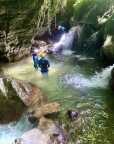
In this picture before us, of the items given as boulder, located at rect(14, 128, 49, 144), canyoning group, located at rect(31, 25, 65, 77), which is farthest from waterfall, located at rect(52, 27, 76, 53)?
boulder, located at rect(14, 128, 49, 144)

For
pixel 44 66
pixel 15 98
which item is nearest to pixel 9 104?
pixel 15 98

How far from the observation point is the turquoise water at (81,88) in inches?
448

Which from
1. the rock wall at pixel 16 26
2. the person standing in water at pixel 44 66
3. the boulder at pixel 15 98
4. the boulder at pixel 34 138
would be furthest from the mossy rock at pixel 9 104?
the rock wall at pixel 16 26

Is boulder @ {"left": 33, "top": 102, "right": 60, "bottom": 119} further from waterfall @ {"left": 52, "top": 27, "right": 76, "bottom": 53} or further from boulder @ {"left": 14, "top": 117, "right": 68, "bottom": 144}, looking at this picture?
waterfall @ {"left": 52, "top": 27, "right": 76, "bottom": 53}

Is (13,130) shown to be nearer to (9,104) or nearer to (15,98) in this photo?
(9,104)

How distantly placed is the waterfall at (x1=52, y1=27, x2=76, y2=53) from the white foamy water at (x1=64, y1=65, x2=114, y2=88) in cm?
626

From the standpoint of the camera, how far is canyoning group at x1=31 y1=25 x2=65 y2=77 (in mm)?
16500

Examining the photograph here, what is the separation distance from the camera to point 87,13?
23.8 metres

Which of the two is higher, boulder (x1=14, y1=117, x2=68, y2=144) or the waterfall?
boulder (x1=14, y1=117, x2=68, y2=144)

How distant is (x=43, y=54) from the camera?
16781 mm

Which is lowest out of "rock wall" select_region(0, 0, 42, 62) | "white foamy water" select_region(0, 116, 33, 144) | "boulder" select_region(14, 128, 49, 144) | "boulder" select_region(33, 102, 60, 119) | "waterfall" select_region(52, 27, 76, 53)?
"waterfall" select_region(52, 27, 76, 53)

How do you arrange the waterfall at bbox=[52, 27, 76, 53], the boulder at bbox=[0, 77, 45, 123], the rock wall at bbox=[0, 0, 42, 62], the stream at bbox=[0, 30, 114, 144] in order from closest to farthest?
1. the stream at bbox=[0, 30, 114, 144]
2. the boulder at bbox=[0, 77, 45, 123]
3. the rock wall at bbox=[0, 0, 42, 62]
4. the waterfall at bbox=[52, 27, 76, 53]

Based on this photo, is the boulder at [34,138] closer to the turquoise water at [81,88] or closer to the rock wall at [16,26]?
the turquoise water at [81,88]

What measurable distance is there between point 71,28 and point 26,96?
13009 millimetres
